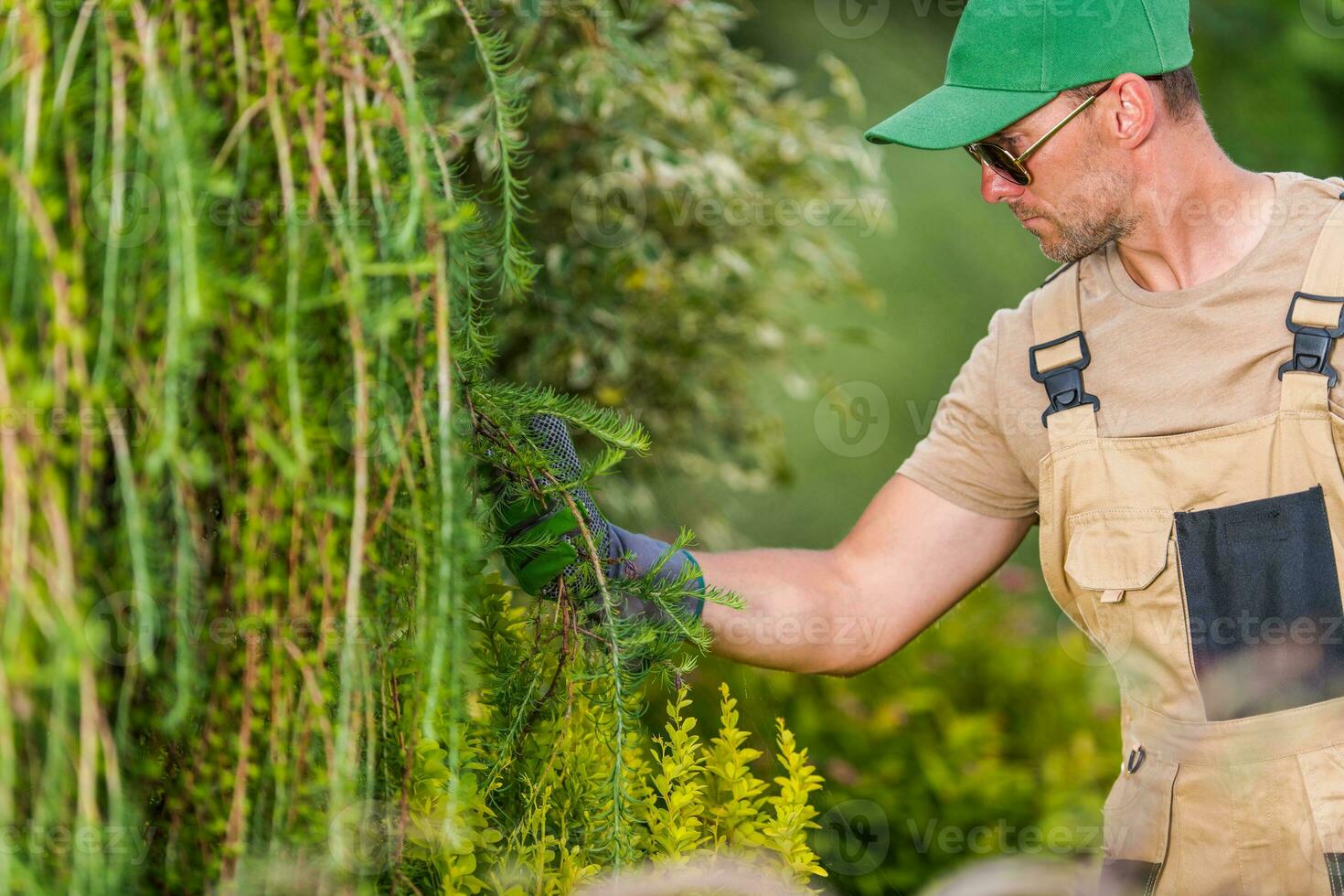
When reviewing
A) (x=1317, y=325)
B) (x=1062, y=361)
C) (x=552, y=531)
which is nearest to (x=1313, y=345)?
(x=1317, y=325)

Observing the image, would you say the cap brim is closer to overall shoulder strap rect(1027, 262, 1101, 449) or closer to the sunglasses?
the sunglasses

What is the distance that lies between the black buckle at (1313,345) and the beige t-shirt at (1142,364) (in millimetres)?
21

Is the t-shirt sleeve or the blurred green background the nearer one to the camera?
the t-shirt sleeve

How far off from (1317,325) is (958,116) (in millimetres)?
573

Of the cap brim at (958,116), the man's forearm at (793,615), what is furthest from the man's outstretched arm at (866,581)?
the cap brim at (958,116)

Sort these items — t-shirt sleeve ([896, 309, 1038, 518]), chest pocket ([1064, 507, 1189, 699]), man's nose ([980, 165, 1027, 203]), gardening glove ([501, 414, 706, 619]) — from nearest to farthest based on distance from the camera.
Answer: gardening glove ([501, 414, 706, 619]) → chest pocket ([1064, 507, 1189, 699]) → man's nose ([980, 165, 1027, 203]) → t-shirt sleeve ([896, 309, 1038, 518])

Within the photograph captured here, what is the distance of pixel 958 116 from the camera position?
1.74 m

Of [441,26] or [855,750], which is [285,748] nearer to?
[441,26]

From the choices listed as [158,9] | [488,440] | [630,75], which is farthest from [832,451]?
[158,9]

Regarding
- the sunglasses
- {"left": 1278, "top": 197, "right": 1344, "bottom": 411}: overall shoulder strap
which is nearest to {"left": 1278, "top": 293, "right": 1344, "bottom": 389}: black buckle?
{"left": 1278, "top": 197, "right": 1344, "bottom": 411}: overall shoulder strap

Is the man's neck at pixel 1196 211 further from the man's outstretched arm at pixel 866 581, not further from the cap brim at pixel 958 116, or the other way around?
the man's outstretched arm at pixel 866 581

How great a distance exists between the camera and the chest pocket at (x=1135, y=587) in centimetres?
169

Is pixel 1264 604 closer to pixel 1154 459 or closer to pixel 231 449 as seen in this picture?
pixel 1154 459

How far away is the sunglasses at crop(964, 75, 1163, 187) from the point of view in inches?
68.1
